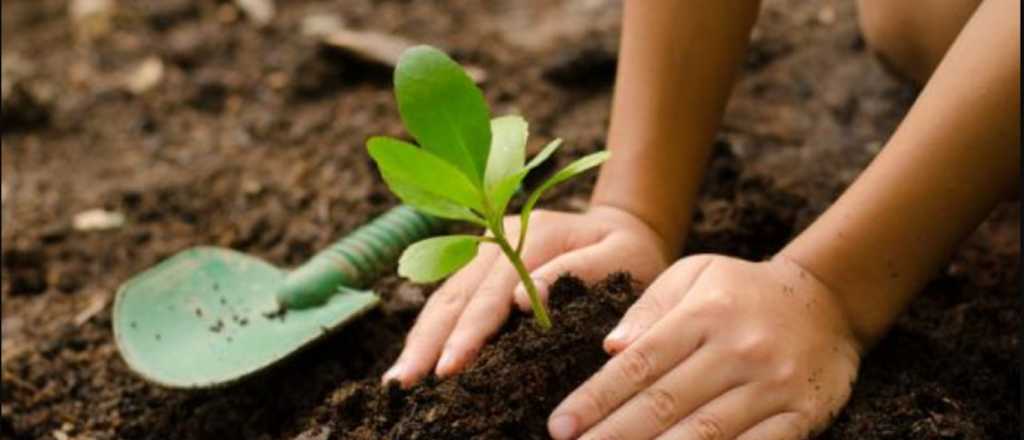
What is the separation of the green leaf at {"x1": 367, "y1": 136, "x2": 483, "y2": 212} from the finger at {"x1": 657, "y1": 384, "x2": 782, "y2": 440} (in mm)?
303

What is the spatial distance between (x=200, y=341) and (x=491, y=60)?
949 mm

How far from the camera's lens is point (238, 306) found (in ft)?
5.28

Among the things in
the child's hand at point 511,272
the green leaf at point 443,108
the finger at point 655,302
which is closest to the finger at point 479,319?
the child's hand at point 511,272

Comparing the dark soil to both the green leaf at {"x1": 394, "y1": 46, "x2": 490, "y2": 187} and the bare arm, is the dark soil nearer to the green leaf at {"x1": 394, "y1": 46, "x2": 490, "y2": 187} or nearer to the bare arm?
the bare arm

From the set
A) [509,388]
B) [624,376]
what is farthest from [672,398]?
[509,388]

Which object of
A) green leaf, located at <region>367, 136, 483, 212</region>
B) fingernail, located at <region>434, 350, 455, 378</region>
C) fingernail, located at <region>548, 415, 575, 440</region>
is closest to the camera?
green leaf, located at <region>367, 136, 483, 212</region>

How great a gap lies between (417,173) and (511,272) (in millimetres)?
325

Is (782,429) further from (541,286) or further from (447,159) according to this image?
(447,159)

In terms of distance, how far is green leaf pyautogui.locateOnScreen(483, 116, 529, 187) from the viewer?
117 cm

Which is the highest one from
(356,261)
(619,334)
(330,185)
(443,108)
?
(443,108)

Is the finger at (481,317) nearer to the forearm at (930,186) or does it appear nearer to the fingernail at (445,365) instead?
the fingernail at (445,365)

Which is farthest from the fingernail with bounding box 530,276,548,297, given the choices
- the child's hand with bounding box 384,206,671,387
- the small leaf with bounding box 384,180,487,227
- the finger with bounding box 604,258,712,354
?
the small leaf with bounding box 384,180,487,227

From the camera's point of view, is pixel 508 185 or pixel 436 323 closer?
pixel 508 185

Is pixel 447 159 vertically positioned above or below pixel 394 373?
above
